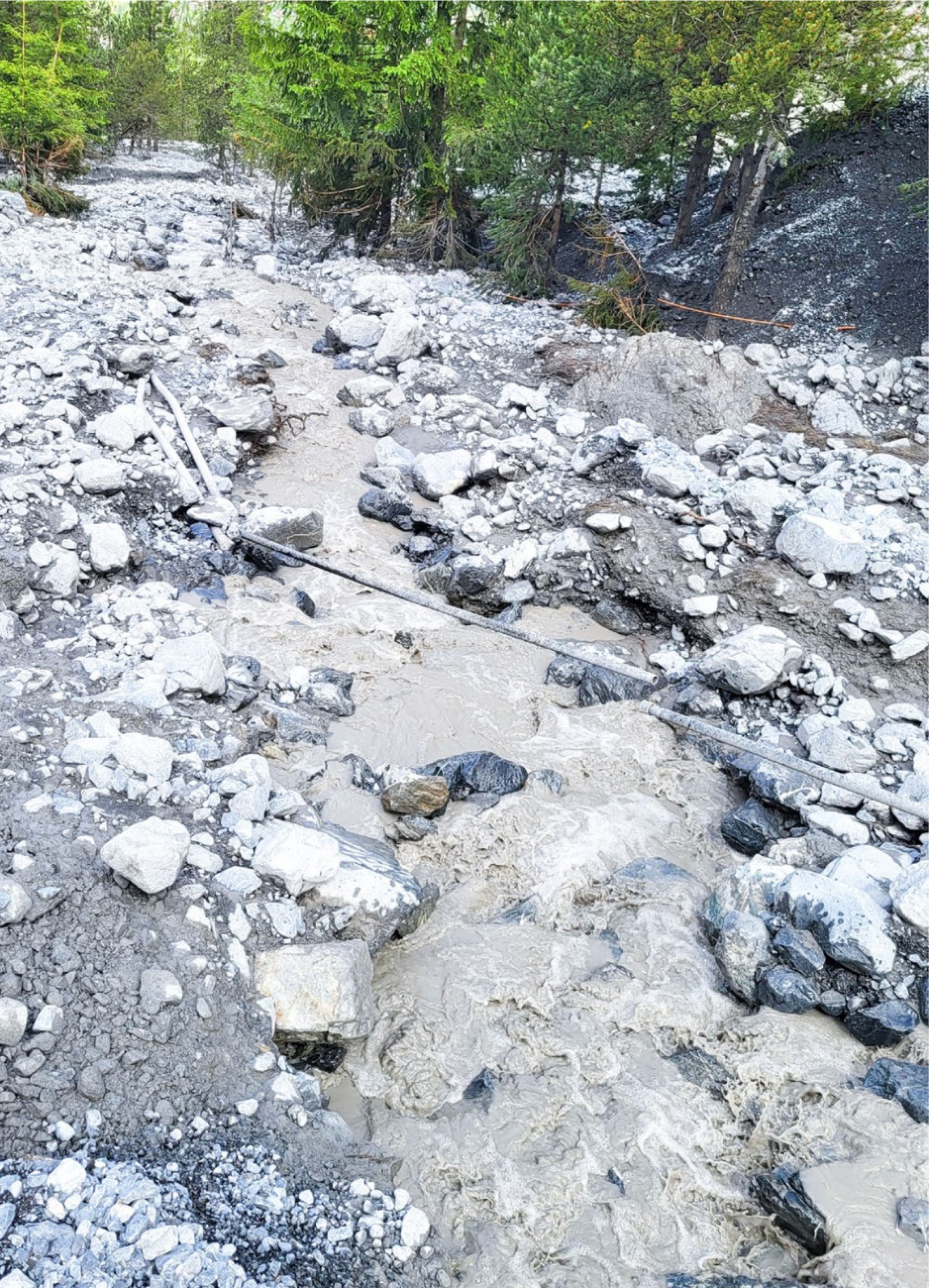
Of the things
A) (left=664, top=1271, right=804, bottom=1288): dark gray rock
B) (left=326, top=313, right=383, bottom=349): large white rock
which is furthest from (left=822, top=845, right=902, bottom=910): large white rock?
(left=326, top=313, right=383, bottom=349): large white rock

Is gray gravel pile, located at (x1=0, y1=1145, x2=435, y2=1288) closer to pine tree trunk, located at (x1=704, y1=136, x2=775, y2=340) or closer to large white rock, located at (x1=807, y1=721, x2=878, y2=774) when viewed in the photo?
large white rock, located at (x1=807, y1=721, x2=878, y2=774)

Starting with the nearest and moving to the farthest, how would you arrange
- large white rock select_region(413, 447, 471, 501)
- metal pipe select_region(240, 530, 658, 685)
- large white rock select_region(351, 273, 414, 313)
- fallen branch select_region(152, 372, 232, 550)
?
metal pipe select_region(240, 530, 658, 685) < fallen branch select_region(152, 372, 232, 550) < large white rock select_region(413, 447, 471, 501) < large white rock select_region(351, 273, 414, 313)

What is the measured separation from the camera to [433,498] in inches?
351

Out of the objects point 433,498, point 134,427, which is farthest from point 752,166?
point 134,427

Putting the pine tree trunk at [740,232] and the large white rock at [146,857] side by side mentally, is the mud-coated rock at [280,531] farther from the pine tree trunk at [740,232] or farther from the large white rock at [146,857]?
the pine tree trunk at [740,232]

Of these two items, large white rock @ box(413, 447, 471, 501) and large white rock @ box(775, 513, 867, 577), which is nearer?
large white rock @ box(775, 513, 867, 577)

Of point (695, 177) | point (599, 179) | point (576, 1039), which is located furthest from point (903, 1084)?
point (695, 177)

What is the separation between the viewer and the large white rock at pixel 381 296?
41.0 ft

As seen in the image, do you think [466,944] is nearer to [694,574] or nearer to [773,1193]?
[773,1193]

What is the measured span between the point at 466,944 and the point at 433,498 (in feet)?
18.2

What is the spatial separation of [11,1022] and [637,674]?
5.11 meters

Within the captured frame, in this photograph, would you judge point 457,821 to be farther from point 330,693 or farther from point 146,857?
point 146,857

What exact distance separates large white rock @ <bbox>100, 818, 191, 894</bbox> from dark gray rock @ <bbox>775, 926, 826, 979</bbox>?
10.6 feet

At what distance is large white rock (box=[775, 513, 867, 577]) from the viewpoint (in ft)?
23.3
